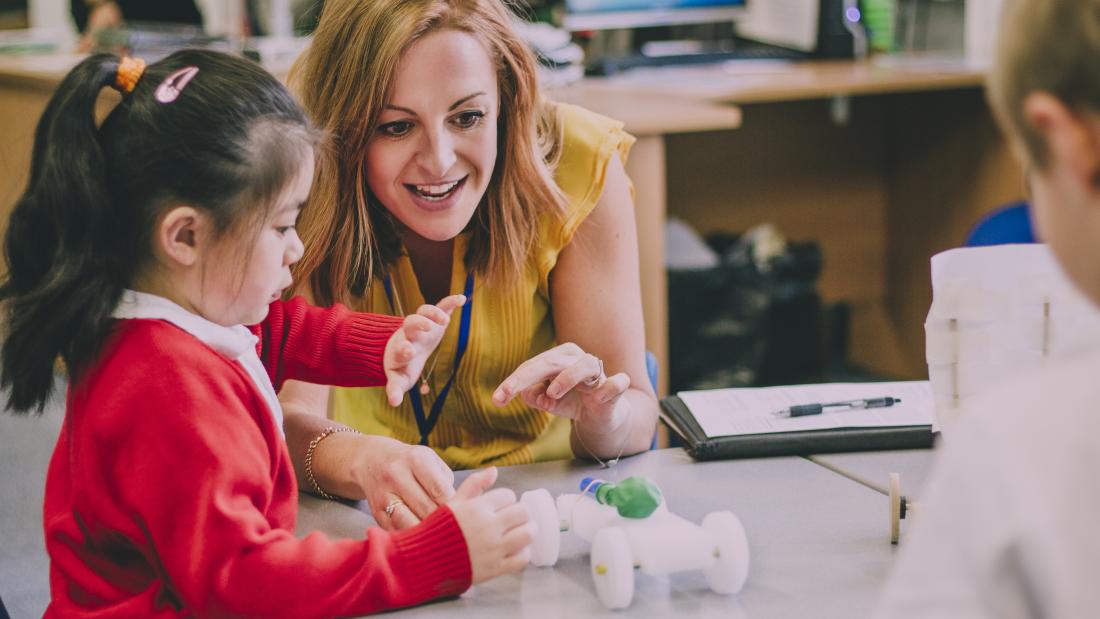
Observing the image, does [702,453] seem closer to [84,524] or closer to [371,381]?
[371,381]

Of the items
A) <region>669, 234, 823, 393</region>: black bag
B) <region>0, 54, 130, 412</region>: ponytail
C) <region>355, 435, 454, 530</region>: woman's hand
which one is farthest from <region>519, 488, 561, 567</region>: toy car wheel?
<region>669, 234, 823, 393</region>: black bag

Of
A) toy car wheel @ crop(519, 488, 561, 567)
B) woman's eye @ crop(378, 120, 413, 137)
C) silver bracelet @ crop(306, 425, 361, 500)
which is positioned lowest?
silver bracelet @ crop(306, 425, 361, 500)

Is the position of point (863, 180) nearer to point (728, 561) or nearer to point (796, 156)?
point (796, 156)

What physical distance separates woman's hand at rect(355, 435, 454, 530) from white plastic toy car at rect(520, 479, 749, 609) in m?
0.12

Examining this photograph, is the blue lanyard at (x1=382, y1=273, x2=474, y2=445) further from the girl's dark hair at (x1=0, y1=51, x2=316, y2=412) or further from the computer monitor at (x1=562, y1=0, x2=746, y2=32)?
the computer monitor at (x1=562, y1=0, x2=746, y2=32)

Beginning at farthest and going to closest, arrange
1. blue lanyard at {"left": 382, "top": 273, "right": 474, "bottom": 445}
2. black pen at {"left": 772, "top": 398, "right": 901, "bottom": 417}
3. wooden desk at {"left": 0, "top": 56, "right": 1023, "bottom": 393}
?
wooden desk at {"left": 0, "top": 56, "right": 1023, "bottom": 393} < blue lanyard at {"left": 382, "top": 273, "right": 474, "bottom": 445} < black pen at {"left": 772, "top": 398, "right": 901, "bottom": 417}

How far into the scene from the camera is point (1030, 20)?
0.59 metres

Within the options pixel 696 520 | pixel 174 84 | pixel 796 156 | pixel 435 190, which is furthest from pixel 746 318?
pixel 174 84

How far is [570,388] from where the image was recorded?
48.2 inches

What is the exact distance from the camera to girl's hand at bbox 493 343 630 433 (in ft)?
3.92

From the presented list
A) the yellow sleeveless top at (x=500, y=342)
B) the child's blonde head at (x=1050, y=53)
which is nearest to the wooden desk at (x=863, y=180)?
the yellow sleeveless top at (x=500, y=342)

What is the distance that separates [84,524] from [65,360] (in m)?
0.12

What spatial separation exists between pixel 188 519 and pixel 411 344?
349 mm

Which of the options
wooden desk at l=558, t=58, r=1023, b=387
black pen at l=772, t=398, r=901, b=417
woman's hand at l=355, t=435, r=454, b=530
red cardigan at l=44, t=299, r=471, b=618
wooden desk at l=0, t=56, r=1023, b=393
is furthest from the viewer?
wooden desk at l=558, t=58, r=1023, b=387
